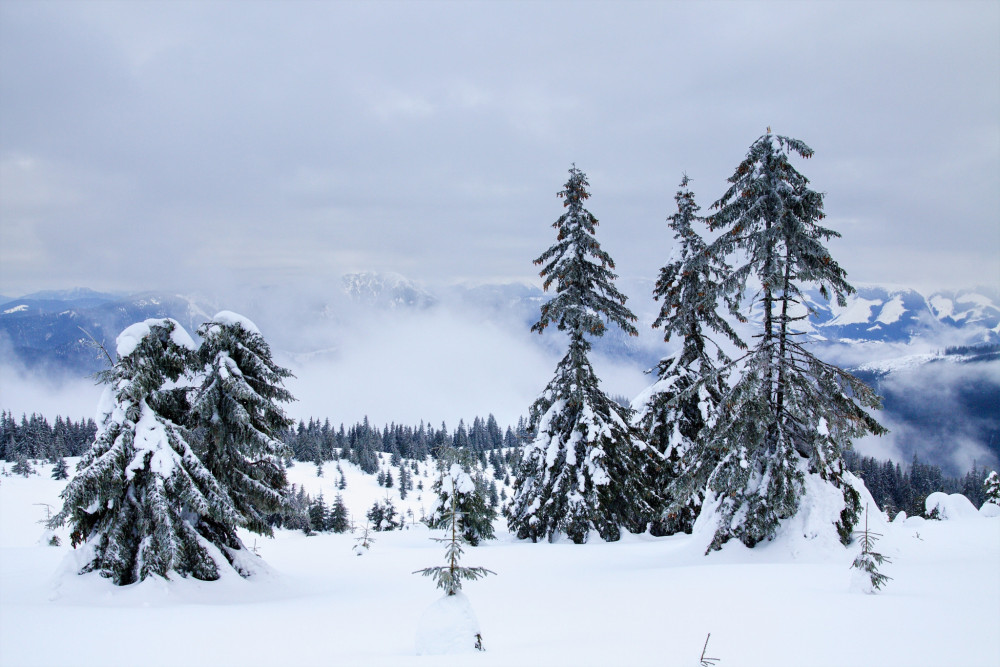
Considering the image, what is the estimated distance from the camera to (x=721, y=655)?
557cm

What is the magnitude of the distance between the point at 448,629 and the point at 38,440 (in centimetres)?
12860

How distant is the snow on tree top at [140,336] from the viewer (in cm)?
1078

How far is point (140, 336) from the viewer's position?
1105 centimetres

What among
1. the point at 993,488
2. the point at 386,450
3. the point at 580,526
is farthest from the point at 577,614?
the point at 386,450

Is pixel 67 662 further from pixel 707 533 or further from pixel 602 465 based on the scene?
pixel 602 465

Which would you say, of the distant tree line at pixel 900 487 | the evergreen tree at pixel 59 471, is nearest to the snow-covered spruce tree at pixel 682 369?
the evergreen tree at pixel 59 471

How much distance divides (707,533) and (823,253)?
27.1ft

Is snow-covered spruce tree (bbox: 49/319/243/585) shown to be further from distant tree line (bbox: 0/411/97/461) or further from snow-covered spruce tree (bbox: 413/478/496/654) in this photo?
distant tree line (bbox: 0/411/97/461)

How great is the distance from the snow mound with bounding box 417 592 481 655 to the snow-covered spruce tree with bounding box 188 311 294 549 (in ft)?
25.5

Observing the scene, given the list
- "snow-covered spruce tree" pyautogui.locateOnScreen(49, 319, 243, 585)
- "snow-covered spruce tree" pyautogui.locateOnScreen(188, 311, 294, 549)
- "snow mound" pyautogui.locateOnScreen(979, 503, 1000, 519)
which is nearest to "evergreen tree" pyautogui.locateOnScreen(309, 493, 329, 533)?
"snow-covered spruce tree" pyautogui.locateOnScreen(188, 311, 294, 549)

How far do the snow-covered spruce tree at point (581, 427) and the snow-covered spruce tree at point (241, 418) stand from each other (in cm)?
1100

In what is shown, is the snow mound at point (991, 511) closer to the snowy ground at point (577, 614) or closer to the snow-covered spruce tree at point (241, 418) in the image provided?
the snowy ground at point (577, 614)

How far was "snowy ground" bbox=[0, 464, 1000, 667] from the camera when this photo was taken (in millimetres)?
5758

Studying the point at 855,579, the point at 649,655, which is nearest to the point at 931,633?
the point at 855,579
